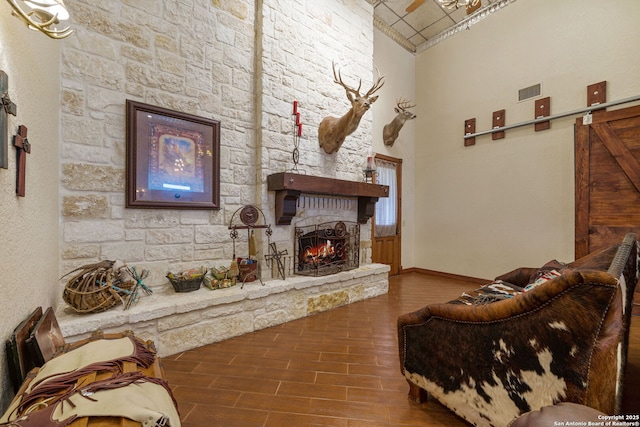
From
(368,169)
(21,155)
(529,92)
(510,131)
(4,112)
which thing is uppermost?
(529,92)

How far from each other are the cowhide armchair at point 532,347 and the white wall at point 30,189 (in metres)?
1.90

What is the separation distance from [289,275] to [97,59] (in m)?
2.70

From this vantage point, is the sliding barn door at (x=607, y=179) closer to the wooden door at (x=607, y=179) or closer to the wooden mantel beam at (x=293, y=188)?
the wooden door at (x=607, y=179)

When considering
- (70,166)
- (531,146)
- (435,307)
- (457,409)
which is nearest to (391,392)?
(457,409)

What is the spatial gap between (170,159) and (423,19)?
5008 mm

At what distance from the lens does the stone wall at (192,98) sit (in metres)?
2.11

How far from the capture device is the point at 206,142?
2.69 meters

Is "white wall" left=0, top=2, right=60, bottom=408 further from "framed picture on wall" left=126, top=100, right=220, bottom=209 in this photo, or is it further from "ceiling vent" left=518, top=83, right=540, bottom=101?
Answer: "ceiling vent" left=518, top=83, right=540, bottom=101

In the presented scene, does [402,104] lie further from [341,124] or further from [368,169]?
[341,124]

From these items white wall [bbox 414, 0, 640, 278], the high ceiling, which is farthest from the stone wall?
A: white wall [bbox 414, 0, 640, 278]

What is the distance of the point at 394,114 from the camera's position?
5090mm

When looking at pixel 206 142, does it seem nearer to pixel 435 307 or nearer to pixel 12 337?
pixel 12 337

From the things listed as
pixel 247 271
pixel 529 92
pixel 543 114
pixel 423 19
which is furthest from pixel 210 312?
pixel 423 19

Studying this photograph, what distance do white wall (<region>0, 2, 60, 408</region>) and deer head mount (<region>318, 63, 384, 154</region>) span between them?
2522 mm
